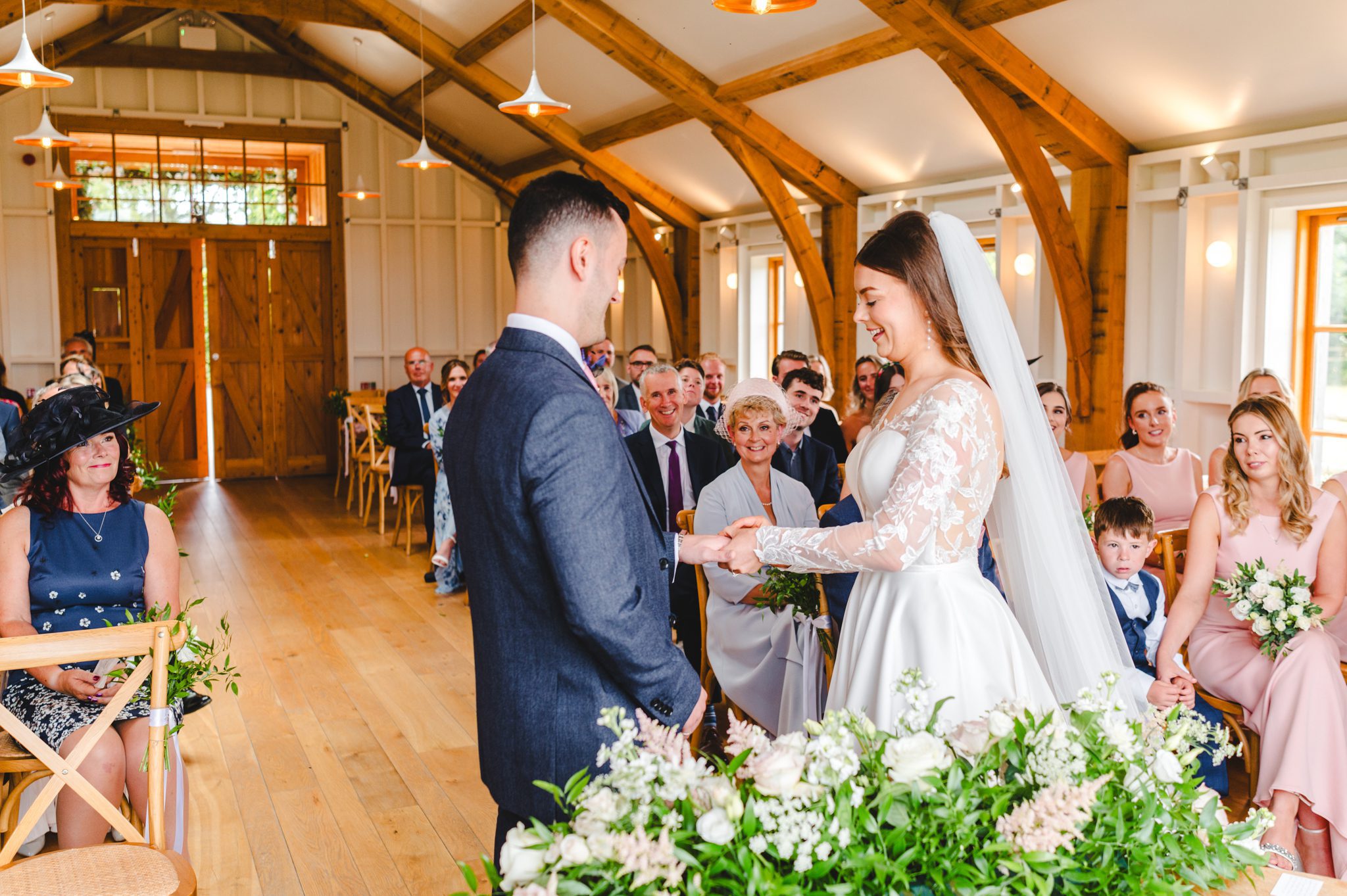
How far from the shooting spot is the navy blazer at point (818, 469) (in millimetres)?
4945

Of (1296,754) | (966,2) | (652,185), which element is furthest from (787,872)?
(652,185)

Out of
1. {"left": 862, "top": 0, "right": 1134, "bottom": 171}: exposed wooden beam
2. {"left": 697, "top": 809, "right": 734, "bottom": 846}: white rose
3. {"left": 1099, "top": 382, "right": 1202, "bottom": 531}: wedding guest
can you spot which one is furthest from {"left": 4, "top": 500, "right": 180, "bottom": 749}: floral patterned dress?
{"left": 862, "top": 0, "right": 1134, "bottom": 171}: exposed wooden beam

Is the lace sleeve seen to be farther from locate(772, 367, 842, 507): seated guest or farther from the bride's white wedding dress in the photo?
locate(772, 367, 842, 507): seated guest

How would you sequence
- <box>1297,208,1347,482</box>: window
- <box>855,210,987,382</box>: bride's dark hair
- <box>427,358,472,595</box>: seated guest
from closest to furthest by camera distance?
<box>855,210,987,382</box>: bride's dark hair → <box>1297,208,1347,482</box>: window → <box>427,358,472,595</box>: seated guest

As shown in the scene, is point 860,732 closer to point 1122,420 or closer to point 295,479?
point 1122,420

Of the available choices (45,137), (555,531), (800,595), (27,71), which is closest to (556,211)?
(555,531)

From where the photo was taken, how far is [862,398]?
21.8 ft

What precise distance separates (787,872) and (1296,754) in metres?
2.59

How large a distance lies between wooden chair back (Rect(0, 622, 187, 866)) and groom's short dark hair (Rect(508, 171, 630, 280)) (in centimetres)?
137

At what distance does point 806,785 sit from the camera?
4.15ft

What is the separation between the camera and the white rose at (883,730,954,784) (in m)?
1.31

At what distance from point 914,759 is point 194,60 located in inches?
494

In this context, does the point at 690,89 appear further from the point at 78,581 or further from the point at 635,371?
the point at 78,581

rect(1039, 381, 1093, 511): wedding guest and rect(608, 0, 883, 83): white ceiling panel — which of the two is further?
rect(608, 0, 883, 83): white ceiling panel
